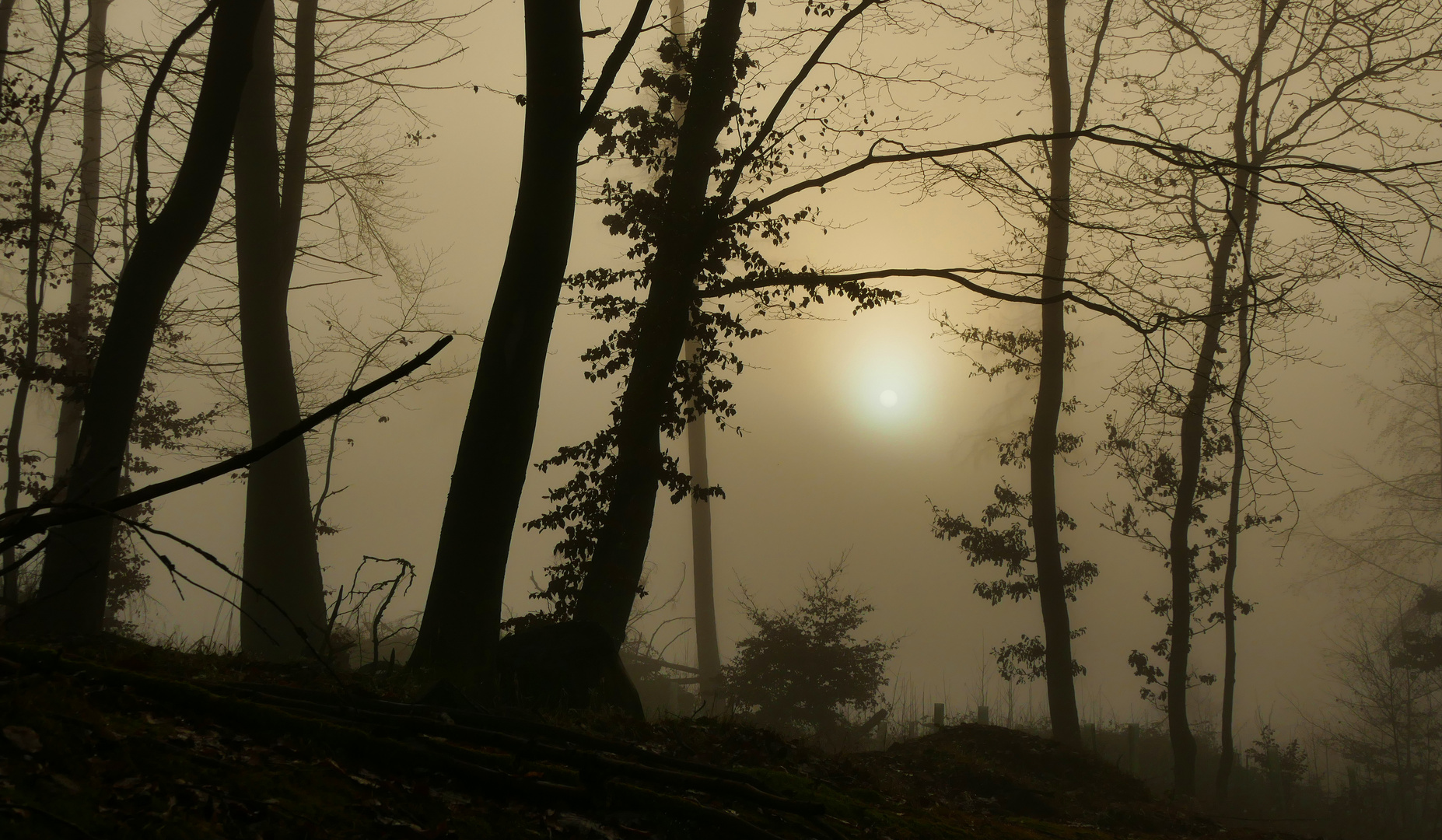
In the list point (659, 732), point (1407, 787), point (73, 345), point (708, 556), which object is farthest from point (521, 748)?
point (1407, 787)

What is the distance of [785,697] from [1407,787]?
21196 mm

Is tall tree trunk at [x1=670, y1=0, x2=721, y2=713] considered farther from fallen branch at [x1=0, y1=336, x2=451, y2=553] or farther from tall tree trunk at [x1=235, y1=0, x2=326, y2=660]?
fallen branch at [x1=0, y1=336, x2=451, y2=553]

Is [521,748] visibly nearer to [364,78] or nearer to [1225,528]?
[364,78]

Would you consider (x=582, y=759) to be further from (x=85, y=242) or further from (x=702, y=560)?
(x=702, y=560)

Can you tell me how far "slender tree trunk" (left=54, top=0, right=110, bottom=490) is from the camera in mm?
15852

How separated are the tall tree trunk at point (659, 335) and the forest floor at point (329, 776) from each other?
4.55m

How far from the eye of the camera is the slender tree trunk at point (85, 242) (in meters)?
15.9

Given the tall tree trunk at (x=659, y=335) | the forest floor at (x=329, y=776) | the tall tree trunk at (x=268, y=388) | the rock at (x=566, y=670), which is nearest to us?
the forest floor at (x=329, y=776)

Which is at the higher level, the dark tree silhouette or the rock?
the dark tree silhouette

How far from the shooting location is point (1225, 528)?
19875mm

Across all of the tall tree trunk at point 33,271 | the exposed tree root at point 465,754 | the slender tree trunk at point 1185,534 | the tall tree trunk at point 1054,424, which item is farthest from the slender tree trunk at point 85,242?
the slender tree trunk at point 1185,534

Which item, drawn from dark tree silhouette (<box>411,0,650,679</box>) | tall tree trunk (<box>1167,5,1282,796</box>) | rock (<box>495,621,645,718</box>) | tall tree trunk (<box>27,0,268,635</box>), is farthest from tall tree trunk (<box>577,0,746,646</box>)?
tall tree trunk (<box>1167,5,1282,796</box>)

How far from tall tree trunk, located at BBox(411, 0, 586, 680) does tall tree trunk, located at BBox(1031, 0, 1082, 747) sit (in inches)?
435

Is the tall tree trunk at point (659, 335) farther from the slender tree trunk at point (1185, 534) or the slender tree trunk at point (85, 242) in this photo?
the slender tree trunk at point (1185, 534)
